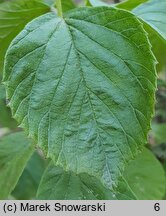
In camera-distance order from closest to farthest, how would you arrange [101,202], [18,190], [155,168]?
[101,202] < [155,168] < [18,190]

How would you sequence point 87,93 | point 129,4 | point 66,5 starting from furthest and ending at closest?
point 66,5, point 129,4, point 87,93

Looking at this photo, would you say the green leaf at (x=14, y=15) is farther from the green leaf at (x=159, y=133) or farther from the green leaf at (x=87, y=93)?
the green leaf at (x=159, y=133)

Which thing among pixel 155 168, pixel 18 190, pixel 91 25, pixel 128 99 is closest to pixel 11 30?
pixel 91 25

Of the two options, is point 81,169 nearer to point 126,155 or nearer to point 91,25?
point 126,155

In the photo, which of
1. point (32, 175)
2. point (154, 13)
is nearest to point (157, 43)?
point (154, 13)

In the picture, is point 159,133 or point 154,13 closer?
point 154,13

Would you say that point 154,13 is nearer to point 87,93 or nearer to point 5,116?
point 87,93
